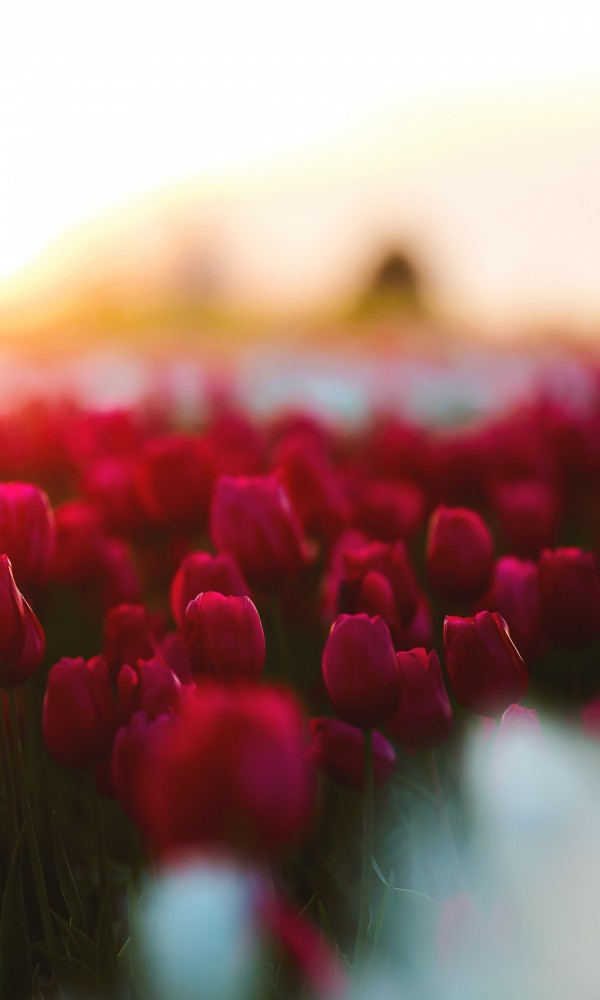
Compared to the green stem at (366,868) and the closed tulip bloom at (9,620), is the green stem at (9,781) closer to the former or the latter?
the closed tulip bloom at (9,620)

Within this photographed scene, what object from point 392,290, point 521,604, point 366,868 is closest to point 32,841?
point 366,868

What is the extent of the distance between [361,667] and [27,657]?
15cm

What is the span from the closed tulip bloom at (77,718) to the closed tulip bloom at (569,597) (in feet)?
0.76

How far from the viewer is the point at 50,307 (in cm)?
198

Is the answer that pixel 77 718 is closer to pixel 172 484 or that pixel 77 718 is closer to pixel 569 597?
pixel 569 597

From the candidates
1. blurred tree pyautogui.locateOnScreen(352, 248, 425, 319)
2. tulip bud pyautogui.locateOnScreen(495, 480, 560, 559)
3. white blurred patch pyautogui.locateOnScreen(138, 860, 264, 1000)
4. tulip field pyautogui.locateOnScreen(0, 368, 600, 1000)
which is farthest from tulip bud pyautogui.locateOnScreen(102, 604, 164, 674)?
blurred tree pyautogui.locateOnScreen(352, 248, 425, 319)

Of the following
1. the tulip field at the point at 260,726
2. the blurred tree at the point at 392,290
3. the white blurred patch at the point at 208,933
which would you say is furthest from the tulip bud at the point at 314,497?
the blurred tree at the point at 392,290

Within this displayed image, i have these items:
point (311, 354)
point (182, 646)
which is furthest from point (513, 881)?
point (311, 354)

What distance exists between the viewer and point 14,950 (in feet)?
1.33

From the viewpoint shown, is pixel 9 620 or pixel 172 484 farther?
pixel 172 484

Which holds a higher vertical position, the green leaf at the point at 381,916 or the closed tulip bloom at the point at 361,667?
the closed tulip bloom at the point at 361,667

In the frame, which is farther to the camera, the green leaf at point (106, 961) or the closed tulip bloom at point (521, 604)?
the closed tulip bloom at point (521, 604)

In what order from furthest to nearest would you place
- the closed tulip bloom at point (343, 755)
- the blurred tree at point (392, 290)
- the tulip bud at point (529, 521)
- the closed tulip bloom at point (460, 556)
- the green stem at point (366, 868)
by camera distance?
the blurred tree at point (392, 290)
the tulip bud at point (529, 521)
the closed tulip bloom at point (460, 556)
the closed tulip bloom at point (343, 755)
the green stem at point (366, 868)

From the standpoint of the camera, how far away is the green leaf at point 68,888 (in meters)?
0.44
